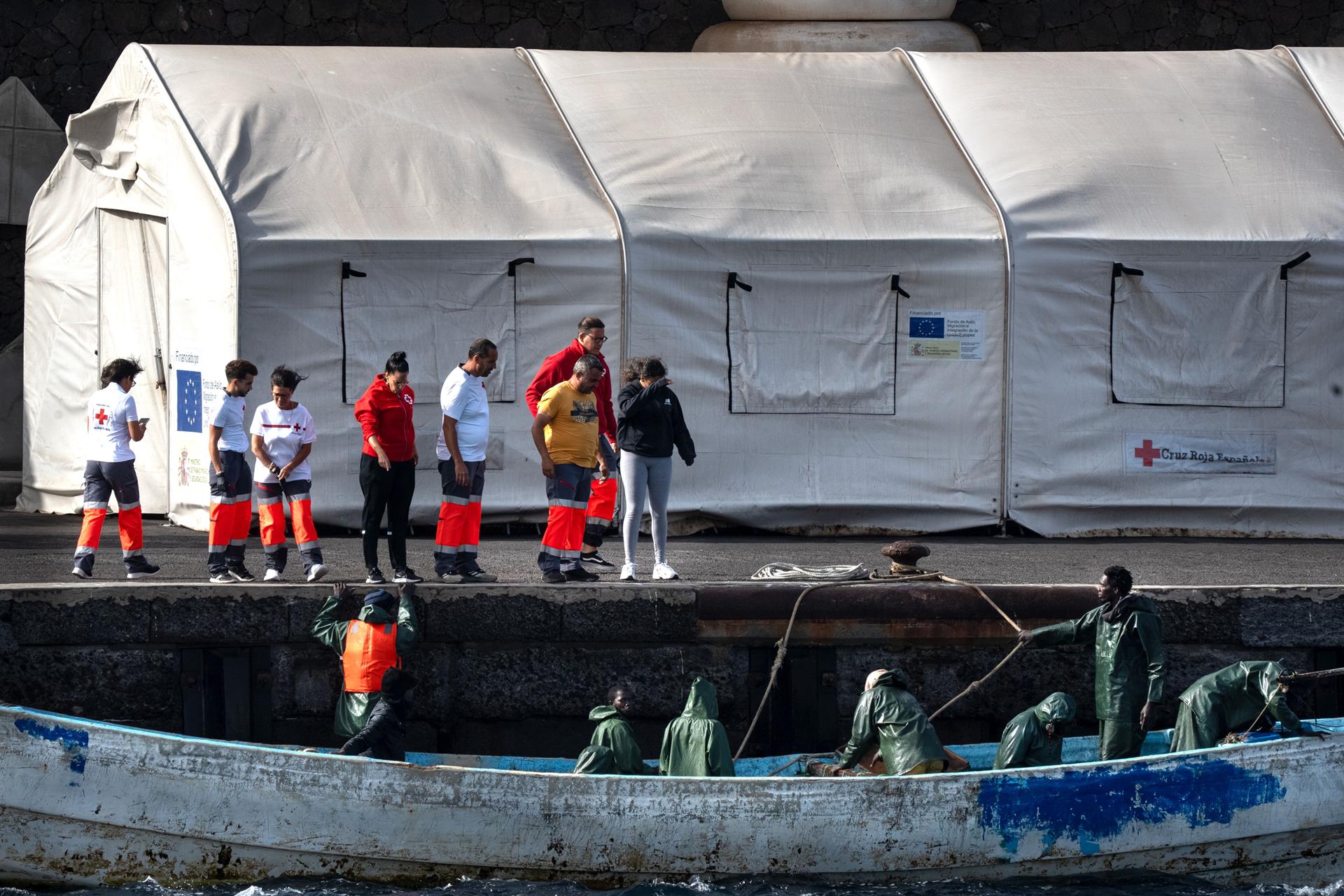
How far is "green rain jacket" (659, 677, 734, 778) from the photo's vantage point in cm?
820

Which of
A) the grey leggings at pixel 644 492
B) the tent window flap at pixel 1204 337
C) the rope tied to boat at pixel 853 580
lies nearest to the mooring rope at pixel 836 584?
the rope tied to boat at pixel 853 580

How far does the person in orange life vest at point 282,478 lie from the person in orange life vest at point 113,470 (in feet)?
2.30

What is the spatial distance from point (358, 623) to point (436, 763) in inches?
33.3

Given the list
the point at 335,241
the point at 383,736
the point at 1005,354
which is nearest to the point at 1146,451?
the point at 1005,354

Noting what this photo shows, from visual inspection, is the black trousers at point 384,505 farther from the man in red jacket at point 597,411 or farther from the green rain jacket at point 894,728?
the green rain jacket at point 894,728

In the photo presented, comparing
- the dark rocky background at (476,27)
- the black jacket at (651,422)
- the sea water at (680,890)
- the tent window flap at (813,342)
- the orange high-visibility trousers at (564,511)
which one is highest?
the dark rocky background at (476,27)

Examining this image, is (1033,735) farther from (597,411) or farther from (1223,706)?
(597,411)

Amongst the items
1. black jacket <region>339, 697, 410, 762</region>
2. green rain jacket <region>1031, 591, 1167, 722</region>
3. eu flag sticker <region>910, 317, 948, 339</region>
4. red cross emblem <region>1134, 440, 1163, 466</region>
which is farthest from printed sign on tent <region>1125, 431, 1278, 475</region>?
black jacket <region>339, 697, 410, 762</region>

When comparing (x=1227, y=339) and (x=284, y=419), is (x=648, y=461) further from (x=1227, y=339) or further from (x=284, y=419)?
(x=1227, y=339)

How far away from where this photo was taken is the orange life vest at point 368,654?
28.1 feet

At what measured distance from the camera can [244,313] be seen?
11.2 m

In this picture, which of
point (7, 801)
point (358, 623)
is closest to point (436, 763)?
point (358, 623)

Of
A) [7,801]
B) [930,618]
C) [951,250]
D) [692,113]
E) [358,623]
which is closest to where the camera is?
[7,801]

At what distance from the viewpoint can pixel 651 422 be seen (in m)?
9.56
